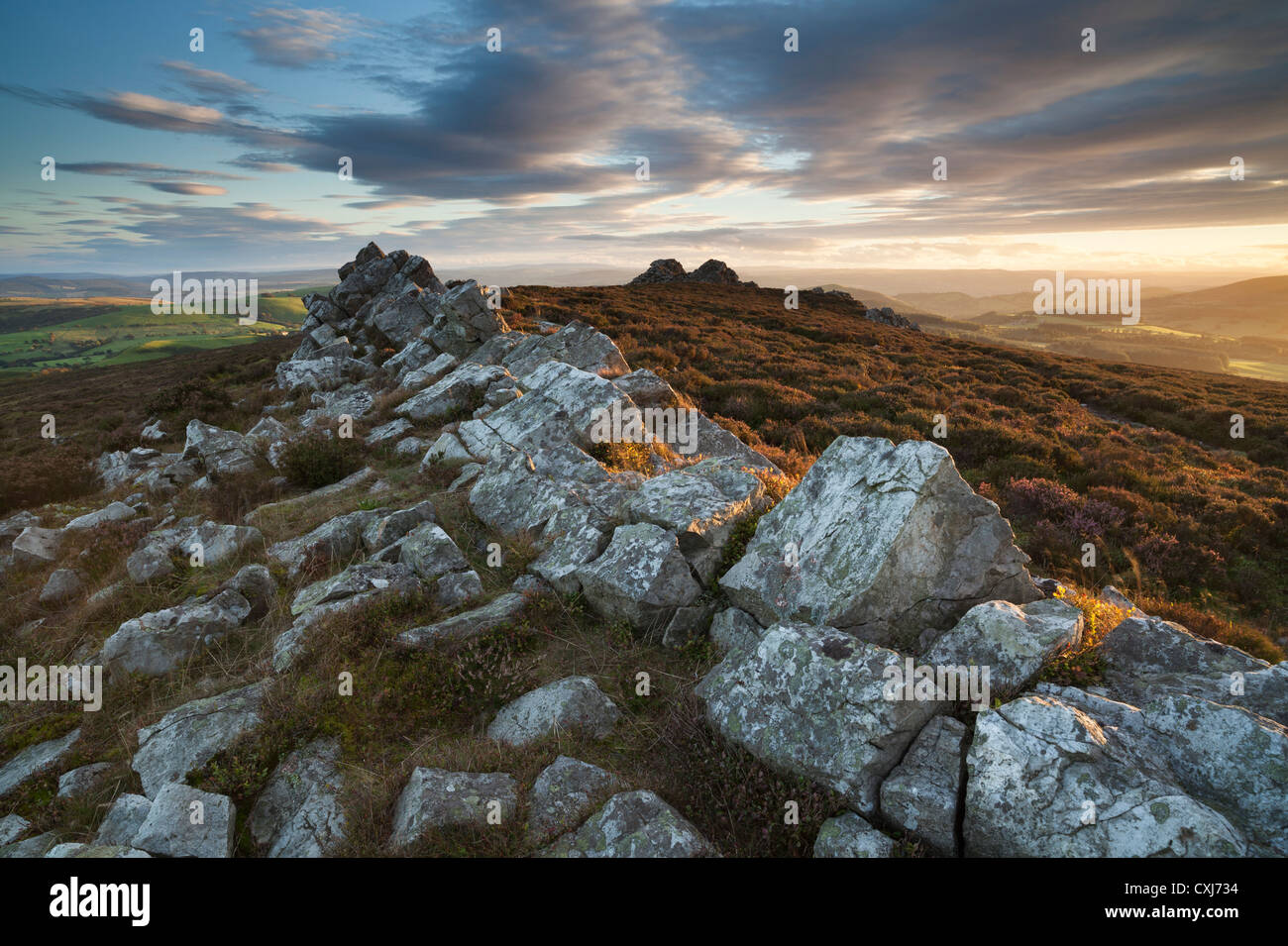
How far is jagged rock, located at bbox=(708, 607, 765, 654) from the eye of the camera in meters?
7.20

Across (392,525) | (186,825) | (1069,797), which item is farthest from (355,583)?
(1069,797)

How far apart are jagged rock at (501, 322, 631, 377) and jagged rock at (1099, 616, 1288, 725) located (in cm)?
1468

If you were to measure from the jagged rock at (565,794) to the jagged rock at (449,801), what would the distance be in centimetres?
23

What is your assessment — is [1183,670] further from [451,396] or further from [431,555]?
[451,396]

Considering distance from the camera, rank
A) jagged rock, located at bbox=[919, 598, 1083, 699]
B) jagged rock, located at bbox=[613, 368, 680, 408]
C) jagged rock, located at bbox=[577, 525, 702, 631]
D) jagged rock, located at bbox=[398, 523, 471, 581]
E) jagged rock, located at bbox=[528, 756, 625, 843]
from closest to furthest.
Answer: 1. jagged rock, located at bbox=[528, 756, 625, 843]
2. jagged rock, located at bbox=[919, 598, 1083, 699]
3. jagged rock, located at bbox=[577, 525, 702, 631]
4. jagged rock, located at bbox=[398, 523, 471, 581]
5. jagged rock, located at bbox=[613, 368, 680, 408]

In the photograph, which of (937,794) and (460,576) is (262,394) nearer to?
(460,576)

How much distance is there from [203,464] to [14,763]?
37.2 feet

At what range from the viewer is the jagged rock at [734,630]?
7.20 meters

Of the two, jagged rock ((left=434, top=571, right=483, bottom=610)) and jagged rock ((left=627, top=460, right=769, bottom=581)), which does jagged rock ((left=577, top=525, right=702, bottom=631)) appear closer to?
jagged rock ((left=627, top=460, right=769, bottom=581))

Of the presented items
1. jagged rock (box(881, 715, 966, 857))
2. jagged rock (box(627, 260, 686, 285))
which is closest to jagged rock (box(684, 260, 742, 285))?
jagged rock (box(627, 260, 686, 285))

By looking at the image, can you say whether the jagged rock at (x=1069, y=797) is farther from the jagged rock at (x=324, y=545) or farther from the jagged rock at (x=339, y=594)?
the jagged rock at (x=324, y=545)

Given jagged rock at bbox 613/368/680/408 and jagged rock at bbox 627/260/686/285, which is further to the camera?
jagged rock at bbox 627/260/686/285

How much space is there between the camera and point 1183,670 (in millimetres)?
5812

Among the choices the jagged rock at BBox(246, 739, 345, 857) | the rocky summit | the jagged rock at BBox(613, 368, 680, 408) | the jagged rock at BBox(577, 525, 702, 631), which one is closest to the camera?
the rocky summit
